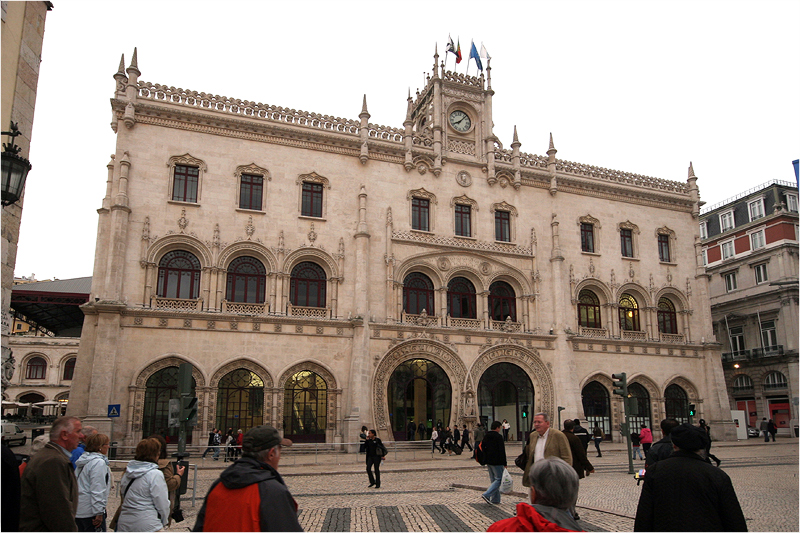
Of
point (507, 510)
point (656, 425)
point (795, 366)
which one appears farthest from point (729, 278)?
point (507, 510)

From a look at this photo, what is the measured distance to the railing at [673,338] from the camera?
35.9 metres

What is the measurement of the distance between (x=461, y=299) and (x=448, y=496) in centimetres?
1916

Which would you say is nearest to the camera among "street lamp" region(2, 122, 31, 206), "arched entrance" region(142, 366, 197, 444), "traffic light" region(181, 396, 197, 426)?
"street lamp" region(2, 122, 31, 206)

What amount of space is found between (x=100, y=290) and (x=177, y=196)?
5.33 m

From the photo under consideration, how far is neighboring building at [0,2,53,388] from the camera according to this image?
1092cm

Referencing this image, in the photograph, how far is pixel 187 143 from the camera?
28.6 metres

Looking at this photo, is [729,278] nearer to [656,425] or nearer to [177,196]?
[656,425]

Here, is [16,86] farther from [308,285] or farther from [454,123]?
[454,123]

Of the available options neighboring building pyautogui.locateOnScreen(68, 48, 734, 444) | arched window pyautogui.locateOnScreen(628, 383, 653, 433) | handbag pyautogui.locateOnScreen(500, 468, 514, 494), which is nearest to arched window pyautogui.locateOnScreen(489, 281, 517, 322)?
neighboring building pyautogui.locateOnScreen(68, 48, 734, 444)

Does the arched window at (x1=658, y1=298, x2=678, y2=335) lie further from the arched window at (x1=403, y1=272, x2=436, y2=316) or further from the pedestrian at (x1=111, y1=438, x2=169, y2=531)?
the pedestrian at (x1=111, y1=438, x2=169, y2=531)

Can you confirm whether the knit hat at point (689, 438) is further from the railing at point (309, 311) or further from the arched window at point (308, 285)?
the arched window at point (308, 285)

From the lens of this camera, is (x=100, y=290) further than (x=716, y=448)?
No

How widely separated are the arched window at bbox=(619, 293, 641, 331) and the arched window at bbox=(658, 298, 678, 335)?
65.7 inches

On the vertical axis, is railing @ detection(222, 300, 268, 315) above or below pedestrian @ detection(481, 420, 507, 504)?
above
